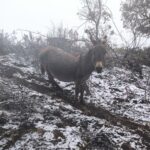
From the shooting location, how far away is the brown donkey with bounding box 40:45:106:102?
23.5ft

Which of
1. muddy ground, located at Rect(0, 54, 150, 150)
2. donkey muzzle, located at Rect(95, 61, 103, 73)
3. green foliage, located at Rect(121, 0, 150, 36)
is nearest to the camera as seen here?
muddy ground, located at Rect(0, 54, 150, 150)

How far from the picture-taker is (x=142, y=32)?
53.2ft

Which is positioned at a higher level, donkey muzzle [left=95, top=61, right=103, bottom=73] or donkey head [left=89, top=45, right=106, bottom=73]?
donkey head [left=89, top=45, right=106, bottom=73]

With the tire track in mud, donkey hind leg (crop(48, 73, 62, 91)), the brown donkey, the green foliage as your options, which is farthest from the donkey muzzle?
the green foliage

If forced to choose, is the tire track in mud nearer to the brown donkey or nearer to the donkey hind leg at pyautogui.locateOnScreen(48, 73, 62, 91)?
the donkey hind leg at pyautogui.locateOnScreen(48, 73, 62, 91)

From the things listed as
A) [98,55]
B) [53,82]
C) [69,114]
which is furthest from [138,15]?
[69,114]

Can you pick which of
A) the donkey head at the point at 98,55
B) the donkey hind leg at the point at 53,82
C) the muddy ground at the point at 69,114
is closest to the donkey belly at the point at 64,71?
the donkey hind leg at the point at 53,82

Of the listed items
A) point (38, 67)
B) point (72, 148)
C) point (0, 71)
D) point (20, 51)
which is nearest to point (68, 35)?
point (20, 51)

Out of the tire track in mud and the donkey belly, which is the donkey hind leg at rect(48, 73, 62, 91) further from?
the donkey belly

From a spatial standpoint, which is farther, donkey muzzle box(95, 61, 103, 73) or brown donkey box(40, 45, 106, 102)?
brown donkey box(40, 45, 106, 102)

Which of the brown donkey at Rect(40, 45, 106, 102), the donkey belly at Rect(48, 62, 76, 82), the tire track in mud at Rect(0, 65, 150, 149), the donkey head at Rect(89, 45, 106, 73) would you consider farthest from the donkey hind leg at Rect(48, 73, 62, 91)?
the donkey head at Rect(89, 45, 106, 73)

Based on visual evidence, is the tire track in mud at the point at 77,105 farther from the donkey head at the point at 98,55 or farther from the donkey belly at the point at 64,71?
the donkey head at the point at 98,55

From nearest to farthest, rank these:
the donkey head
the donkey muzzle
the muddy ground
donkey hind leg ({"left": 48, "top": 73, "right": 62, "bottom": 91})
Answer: the muddy ground < the donkey muzzle < the donkey head < donkey hind leg ({"left": 48, "top": 73, "right": 62, "bottom": 91})

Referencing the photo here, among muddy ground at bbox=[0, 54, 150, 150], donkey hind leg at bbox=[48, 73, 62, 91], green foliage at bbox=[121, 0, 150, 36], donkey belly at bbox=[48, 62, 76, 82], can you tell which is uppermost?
green foliage at bbox=[121, 0, 150, 36]
